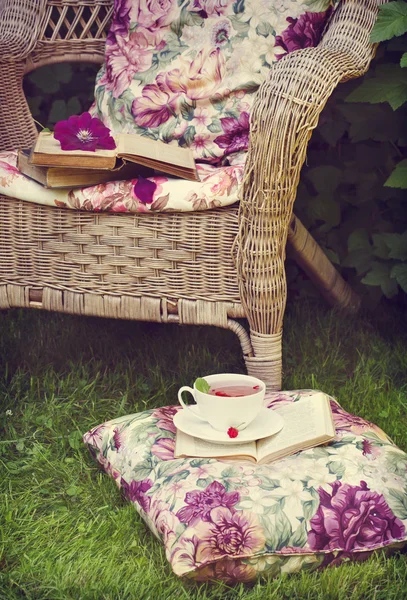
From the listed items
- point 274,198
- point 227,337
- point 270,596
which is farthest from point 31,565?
point 227,337

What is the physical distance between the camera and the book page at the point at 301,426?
4.25 feet

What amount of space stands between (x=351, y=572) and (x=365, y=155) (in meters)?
1.37

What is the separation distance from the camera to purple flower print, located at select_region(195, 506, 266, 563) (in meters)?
1.12

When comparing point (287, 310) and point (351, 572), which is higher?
point (351, 572)

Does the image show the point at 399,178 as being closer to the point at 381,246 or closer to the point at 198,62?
the point at 381,246

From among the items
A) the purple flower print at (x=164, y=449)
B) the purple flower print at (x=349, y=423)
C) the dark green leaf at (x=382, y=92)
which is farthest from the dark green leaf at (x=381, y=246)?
the purple flower print at (x=164, y=449)

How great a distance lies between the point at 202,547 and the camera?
44.2 inches

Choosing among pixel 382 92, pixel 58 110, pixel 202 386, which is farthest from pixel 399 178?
pixel 58 110

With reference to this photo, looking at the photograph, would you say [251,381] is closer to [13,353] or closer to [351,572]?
[351,572]

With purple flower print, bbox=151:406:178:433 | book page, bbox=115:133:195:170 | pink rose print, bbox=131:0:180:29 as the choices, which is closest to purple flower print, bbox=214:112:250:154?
book page, bbox=115:133:195:170

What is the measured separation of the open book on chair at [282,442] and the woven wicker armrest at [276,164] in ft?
0.74

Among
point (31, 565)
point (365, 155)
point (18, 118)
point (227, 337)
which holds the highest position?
point (18, 118)

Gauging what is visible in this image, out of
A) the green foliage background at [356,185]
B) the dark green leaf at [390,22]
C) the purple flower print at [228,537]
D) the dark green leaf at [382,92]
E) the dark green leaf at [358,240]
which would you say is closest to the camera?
the purple flower print at [228,537]

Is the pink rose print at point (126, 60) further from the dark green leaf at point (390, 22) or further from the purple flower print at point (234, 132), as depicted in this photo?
the dark green leaf at point (390, 22)
